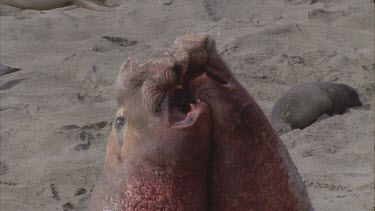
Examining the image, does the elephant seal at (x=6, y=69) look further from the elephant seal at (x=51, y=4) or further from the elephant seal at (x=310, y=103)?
the elephant seal at (x=310, y=103)

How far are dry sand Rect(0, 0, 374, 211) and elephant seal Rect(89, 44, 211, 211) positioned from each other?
7.37 feet

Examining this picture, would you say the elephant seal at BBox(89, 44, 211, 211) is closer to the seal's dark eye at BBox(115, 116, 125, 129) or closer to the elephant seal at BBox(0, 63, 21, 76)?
the seal's dark eye at BBox(115, 116, 125, 129)

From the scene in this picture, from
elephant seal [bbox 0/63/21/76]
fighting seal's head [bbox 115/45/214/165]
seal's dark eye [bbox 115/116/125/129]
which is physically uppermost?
fighting seal's head [bbox 115/45/214/165]

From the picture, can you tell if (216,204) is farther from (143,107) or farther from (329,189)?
(329,189)

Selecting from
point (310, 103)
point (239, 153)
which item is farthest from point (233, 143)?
point (310, 103)

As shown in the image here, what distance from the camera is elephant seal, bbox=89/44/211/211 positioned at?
1569 mm

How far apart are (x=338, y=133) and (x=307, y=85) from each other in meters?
0.70

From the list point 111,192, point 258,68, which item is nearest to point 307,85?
point 258,68

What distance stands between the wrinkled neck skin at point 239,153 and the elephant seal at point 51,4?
21.8 feet

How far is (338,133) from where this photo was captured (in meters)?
4.80

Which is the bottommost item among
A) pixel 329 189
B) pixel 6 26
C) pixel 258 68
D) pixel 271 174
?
pixel 6 26

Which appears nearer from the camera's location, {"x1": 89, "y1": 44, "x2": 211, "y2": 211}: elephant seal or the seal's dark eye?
{"x1": 89, "y1": 44, "x2": 211, "y2": 211}: elephant seal

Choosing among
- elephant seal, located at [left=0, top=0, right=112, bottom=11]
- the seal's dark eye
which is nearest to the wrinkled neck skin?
the seal's dark eye

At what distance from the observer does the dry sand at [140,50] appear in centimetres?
429
